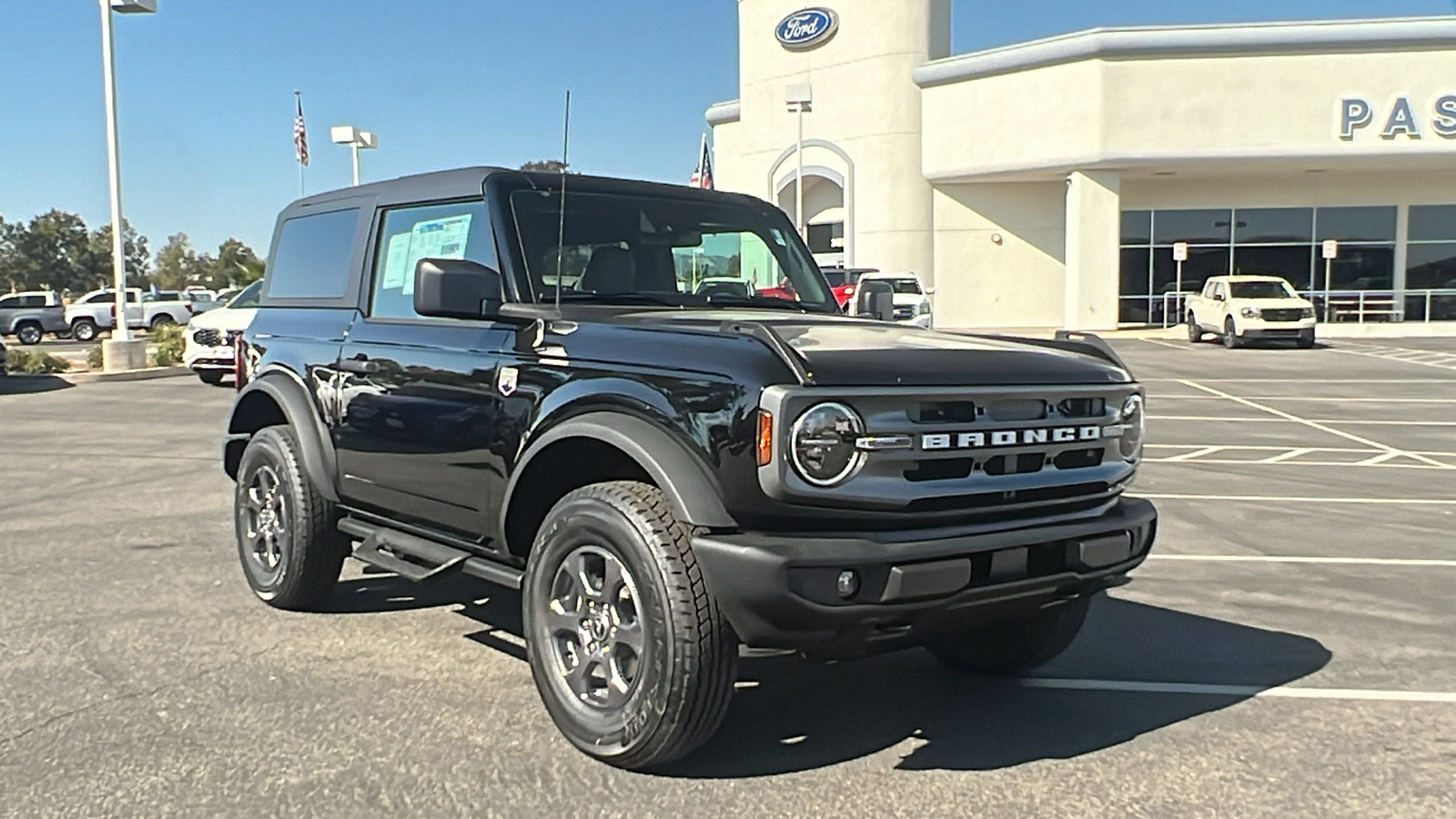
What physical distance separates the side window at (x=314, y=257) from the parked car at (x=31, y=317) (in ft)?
111

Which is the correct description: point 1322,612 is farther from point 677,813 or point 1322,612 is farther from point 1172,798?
point 677,813

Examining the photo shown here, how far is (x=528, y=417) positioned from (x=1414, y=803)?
119 inches

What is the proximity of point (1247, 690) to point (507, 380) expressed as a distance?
3.07 m

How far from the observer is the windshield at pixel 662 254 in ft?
15.9

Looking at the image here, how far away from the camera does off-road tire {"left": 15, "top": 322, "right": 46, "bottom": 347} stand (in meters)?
35.5

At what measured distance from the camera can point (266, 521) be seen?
5.82m

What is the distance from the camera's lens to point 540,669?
411cm

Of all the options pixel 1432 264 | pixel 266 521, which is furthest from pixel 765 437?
pixel 1432 264

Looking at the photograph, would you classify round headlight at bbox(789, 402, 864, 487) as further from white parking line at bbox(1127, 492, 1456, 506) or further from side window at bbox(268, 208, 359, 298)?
white parking line at bbox(1127, 492, 1456, 506)

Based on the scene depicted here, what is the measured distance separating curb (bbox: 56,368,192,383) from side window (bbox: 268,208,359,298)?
51.6ft

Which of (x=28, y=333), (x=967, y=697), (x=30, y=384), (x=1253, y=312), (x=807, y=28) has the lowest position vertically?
(x=967, y=697)

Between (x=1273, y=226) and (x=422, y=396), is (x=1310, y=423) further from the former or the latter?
(x=1273, y=226)

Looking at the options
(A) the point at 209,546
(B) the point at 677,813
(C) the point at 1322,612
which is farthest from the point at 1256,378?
(B) the point at 677,813

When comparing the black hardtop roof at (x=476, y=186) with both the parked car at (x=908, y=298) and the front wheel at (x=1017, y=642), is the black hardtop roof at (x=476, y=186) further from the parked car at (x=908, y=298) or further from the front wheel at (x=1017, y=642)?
the parked car at (x=908, y=298)
